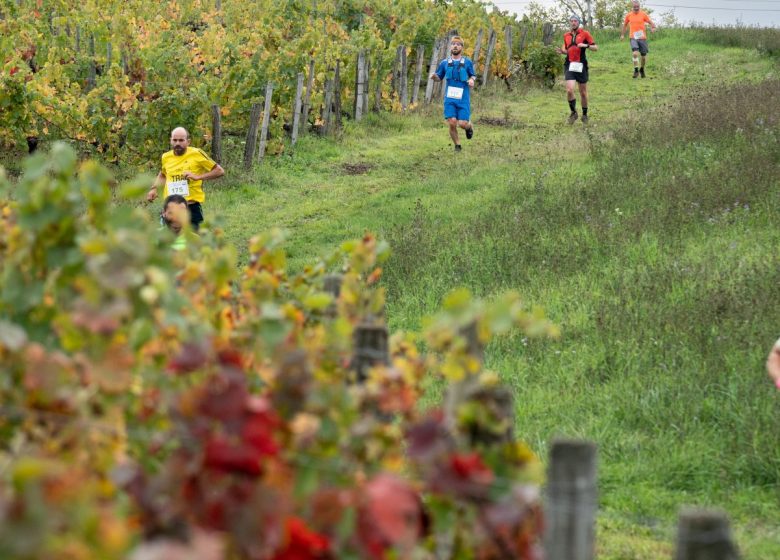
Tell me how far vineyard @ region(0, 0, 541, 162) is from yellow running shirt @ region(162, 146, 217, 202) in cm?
513

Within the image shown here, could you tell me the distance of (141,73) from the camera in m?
18.5

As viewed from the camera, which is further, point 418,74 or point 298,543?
point 418,74

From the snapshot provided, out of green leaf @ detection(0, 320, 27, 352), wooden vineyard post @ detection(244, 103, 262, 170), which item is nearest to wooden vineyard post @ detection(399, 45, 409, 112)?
wooden vineyard post @ detection(244, 103, 262, 170)

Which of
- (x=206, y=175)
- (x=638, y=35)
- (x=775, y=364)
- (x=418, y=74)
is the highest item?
(x=638, y=35)

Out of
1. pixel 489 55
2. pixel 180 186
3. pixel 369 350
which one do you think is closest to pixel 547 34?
pixel 489 55

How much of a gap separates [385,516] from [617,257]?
8.64m

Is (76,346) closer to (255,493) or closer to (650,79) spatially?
(255,493)

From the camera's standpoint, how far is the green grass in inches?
255

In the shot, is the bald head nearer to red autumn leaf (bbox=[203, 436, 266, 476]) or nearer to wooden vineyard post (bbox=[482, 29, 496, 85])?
red autumn leaf (bbox=[203, 436, 266, 476])

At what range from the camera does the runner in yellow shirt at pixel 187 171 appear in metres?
11.5

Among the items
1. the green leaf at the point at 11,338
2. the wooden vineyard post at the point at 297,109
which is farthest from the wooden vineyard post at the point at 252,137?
the green leaf at the point at 11,338

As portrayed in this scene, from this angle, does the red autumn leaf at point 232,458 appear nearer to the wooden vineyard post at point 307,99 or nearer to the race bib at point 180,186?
the race bib at point 180,186

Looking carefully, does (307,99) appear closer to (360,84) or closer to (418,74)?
(360,84)

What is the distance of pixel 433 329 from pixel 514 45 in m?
30.5
